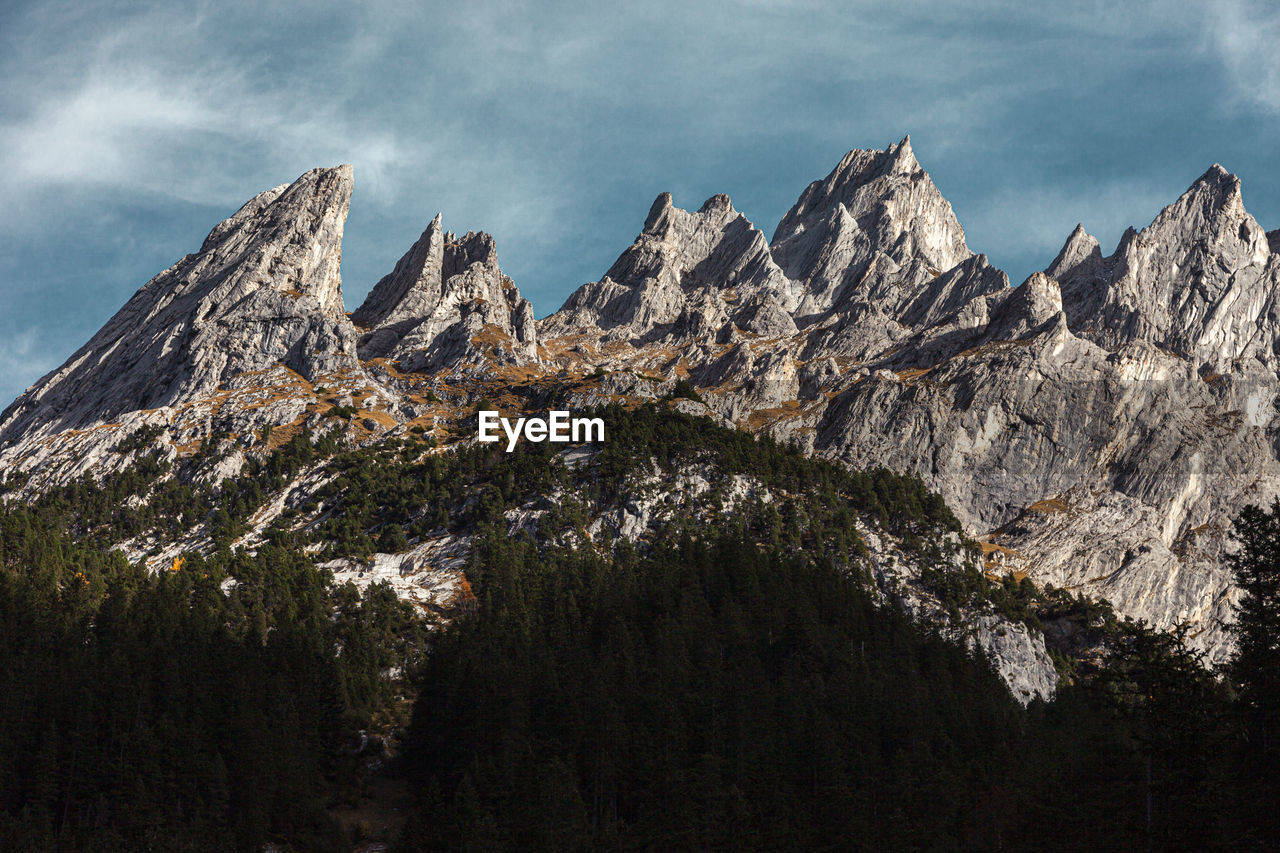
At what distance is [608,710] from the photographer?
10862cm

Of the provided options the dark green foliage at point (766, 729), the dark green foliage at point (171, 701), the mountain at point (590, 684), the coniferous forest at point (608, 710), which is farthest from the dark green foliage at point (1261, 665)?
the dark green foliage at point (171, 701)

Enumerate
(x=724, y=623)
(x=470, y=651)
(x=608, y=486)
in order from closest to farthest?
(x=470, y=651) < (x=724, y=623) < (x=608, y=486)

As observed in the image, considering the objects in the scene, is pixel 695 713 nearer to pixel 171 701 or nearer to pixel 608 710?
pixel 608 710

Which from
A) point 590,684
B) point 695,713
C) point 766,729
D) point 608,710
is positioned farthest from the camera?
point 590,684

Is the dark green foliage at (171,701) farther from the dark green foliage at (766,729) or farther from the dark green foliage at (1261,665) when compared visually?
the dark green foliage at (1261,665)

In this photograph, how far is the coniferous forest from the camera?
237ft

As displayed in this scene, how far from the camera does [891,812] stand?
91625mm

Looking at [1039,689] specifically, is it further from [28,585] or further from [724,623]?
[28,585]

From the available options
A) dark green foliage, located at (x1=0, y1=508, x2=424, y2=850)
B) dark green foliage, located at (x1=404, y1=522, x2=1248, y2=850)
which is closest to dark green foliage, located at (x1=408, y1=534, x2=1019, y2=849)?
dark green foliage, located at (x1=404, y1=522, x2=1248, y2=850)

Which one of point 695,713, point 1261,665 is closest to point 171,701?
point 695,713

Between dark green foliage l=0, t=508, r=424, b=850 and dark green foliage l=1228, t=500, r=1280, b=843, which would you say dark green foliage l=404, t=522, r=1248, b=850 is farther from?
dark green foliage l=0, t=508, r=424, b=850

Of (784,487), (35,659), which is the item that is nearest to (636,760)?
(35,659)

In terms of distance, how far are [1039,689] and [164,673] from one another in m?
122

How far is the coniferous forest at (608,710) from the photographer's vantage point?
237 feet
